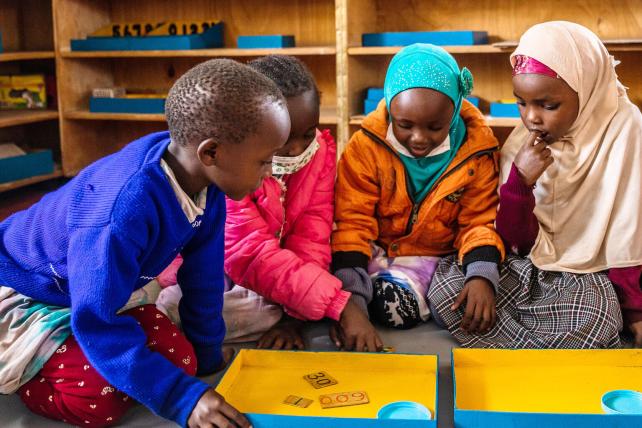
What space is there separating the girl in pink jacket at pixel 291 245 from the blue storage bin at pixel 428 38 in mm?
1109

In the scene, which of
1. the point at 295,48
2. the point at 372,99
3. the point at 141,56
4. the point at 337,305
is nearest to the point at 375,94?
the point at 372,99

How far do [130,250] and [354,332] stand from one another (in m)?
0.55

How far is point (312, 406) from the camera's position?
1.24 meters

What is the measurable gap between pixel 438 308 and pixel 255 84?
0.73m

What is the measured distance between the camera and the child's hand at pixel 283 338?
5.00 ft

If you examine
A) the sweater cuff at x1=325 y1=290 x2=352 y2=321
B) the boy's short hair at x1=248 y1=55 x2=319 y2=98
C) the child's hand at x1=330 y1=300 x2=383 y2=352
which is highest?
the boy's short hair at x1=248 y1=55 x2=319 y2=98

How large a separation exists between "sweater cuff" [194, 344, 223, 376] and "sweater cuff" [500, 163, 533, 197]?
0.69 meters

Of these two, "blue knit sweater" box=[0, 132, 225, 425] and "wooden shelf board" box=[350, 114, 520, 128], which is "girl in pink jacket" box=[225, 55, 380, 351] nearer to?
"blue knit sweater" box=[0, 132, 225, 425]

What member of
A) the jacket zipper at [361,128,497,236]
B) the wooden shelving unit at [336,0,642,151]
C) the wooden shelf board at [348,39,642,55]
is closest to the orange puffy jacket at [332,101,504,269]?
the jacket zipper at [361,128,497,236]

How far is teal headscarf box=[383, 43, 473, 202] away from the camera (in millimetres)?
1532

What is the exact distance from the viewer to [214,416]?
1093 mm

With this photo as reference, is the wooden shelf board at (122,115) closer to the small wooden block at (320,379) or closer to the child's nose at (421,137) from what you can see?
the child's nose at (421,137)

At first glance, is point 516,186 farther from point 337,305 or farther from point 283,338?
point 283,338

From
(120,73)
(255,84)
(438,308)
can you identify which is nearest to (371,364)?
(438,308)
